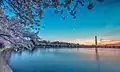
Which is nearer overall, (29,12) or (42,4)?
(42,4)

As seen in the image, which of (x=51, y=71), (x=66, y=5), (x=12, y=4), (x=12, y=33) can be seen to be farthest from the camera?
(x=51, y=71)

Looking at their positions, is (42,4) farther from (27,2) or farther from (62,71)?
(62,71)

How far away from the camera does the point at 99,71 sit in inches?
1438

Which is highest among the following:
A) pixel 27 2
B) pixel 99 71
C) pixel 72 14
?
pixel 27 2

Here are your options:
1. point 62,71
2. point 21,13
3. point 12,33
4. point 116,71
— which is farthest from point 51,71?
point 21,13

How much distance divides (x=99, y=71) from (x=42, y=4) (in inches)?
1322

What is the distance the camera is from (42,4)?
4184 mm

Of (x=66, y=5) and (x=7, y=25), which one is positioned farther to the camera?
(x=7, y=25)

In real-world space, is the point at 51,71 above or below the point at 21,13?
below

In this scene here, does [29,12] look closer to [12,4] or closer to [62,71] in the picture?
[12,4]

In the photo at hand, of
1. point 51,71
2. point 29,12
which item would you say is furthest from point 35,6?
point 51,71

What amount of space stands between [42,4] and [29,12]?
73 cm

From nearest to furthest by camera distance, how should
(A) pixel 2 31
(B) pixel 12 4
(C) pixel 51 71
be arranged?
(B) pixel 12 4 < (A) pixel 2 31 < (C) pixel 51 71

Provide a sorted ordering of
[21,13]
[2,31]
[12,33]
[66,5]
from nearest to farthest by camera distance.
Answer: [66,5]
[21,13]
[2,31]
[12,33]
